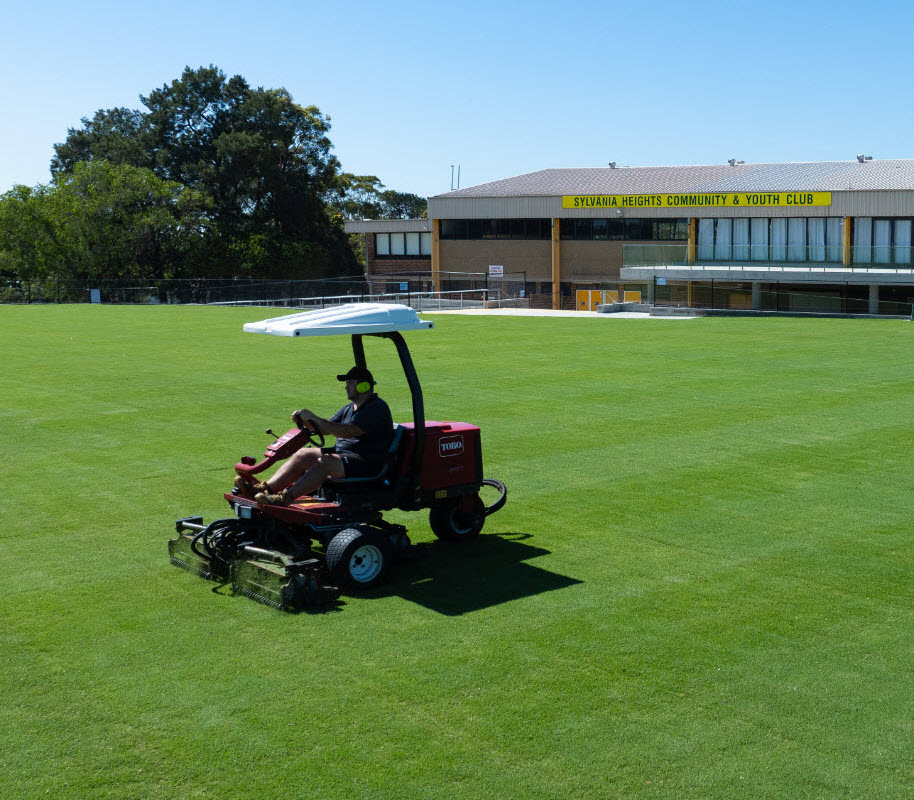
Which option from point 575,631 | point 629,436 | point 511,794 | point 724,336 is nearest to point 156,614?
point 575,631

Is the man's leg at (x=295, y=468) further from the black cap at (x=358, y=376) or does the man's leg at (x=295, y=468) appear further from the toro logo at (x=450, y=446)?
the toro logo at (x=450, y=446)

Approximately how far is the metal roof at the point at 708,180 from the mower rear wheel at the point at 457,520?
174ft

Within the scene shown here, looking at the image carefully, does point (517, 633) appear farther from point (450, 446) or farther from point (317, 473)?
point (450, 446)

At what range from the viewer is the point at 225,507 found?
1263cm

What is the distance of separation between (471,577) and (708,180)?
218 feet

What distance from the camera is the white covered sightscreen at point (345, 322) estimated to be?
9.45 m

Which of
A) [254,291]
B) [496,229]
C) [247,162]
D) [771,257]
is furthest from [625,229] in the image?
[247,162]

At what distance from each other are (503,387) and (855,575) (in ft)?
45.5

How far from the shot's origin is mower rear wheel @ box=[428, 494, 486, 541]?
11.1 m

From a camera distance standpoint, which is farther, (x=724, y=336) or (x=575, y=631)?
(x=724, y=336)

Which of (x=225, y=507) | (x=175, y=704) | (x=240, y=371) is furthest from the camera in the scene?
(x=240, y=371)

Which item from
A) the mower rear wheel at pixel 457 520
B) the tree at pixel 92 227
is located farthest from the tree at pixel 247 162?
the mower rear wheel at pixel 457 520

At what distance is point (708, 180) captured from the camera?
238 ft

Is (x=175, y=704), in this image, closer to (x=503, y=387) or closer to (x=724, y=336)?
(x=503, y=387)
